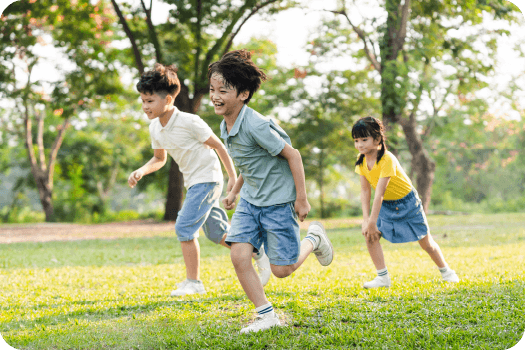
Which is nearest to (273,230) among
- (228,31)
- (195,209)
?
(195,209)

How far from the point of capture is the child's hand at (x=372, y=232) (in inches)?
150

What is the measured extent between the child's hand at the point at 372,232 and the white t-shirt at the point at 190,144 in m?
1.40

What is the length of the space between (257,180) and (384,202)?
1.63 meters

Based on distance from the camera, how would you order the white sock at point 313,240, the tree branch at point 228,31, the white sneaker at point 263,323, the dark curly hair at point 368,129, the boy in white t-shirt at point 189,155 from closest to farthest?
the white sneaker at point 263,323 → the white sock at point 313,240 → the dark curly hair at point 368,129 → the boy in white t-shirt at point 189,155 → the tree branch at point 228,31

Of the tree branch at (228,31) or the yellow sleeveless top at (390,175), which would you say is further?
the tree branch at (228,31)

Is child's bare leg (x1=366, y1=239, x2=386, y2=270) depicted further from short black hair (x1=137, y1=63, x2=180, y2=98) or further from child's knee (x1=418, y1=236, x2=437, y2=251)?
short black hair (x1=137, y1=63, x2=180, y2=98)

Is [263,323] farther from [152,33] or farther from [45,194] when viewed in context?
[45,194]

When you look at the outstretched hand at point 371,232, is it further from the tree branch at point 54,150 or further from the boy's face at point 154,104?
the tree branch at point 54,150

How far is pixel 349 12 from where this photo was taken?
12.1 meters

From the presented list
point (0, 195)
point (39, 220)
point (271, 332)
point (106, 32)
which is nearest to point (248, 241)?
point (271, 332)

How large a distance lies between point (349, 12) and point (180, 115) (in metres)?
9.46

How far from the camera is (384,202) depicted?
412cm

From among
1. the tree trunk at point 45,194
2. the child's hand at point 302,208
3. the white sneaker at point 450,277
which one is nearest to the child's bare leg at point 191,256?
the child's hand at point 302,208

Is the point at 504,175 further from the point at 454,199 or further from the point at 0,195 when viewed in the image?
the point at 0,195
